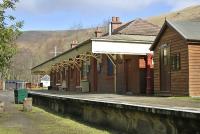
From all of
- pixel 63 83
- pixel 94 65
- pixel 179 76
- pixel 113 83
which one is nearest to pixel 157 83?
pixel 179 76

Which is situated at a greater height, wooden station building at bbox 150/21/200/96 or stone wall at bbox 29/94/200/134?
wooden station building at bbox 150/21/200/96

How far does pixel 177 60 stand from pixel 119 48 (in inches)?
205

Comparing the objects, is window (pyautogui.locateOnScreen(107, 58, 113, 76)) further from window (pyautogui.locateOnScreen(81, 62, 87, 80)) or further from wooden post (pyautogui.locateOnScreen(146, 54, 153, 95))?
window (pyautogui.locateOnScreen(81, 62, 87, 80))

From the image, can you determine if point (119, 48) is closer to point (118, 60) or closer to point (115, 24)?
point (118, 60)

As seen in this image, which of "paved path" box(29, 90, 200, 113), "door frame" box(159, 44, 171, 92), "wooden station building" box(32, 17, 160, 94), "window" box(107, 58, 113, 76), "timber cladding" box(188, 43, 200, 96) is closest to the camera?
"paved path" box(29, 90, 200, 113)

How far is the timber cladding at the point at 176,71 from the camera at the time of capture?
72.7ft

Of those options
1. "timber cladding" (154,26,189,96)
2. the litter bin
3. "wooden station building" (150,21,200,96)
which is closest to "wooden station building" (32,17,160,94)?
"wooden station building" (150,21,200,96)

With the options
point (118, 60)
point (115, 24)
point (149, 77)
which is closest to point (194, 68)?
point (149, 77)

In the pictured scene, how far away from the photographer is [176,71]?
23.1 m

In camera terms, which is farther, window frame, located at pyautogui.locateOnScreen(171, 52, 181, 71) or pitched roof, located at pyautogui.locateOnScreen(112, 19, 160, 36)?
pitched roof, located at pyautogui.locateOnScreen(112, 19, 160, 36)

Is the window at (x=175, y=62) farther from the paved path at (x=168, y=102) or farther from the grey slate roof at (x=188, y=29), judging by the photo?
the paved path at (x=168, y=102)

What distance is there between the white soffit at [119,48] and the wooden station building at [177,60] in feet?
6.22

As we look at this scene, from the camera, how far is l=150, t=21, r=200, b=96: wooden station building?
2184 centimetres

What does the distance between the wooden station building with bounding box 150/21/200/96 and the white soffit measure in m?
1.90
